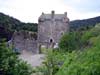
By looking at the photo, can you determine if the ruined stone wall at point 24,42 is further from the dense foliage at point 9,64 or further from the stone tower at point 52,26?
the dense foliage at point 9,64

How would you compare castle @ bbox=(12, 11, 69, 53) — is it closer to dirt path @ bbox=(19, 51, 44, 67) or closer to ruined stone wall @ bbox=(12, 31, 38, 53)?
ruined stone wall @ bbox=(12, 31, 38, 53)

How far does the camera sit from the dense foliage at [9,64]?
20859 millimetres

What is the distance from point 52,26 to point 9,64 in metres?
58.0

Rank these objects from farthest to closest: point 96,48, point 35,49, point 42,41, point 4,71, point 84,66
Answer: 1. point 42,41
2. point 35,49
3. point 4,71
4. point 96,48
5. point 84,66

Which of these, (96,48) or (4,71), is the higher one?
(96,48)

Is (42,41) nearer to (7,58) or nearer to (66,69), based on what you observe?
(7,58)

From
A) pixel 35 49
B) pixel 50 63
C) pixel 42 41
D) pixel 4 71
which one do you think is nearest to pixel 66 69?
pixel 4 71

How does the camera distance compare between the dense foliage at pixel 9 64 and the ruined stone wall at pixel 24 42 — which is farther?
the ruined stone wall at pixel 24 42

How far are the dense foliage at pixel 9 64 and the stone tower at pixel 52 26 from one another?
181 ft

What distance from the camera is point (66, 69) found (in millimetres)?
10898

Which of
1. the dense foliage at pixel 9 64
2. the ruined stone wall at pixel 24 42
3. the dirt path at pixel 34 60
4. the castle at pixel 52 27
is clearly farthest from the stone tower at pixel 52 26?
the dense foliage at pixel 9 64

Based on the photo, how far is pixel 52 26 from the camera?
7919cm

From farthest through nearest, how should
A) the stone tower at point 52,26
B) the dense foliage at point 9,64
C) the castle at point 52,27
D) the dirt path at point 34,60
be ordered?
the stone tower at point 52,26 → the castle at point 52,27 → the dirt path at point 34,60 → the dense foliage at point 9,64

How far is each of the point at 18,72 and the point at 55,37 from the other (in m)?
57.8
